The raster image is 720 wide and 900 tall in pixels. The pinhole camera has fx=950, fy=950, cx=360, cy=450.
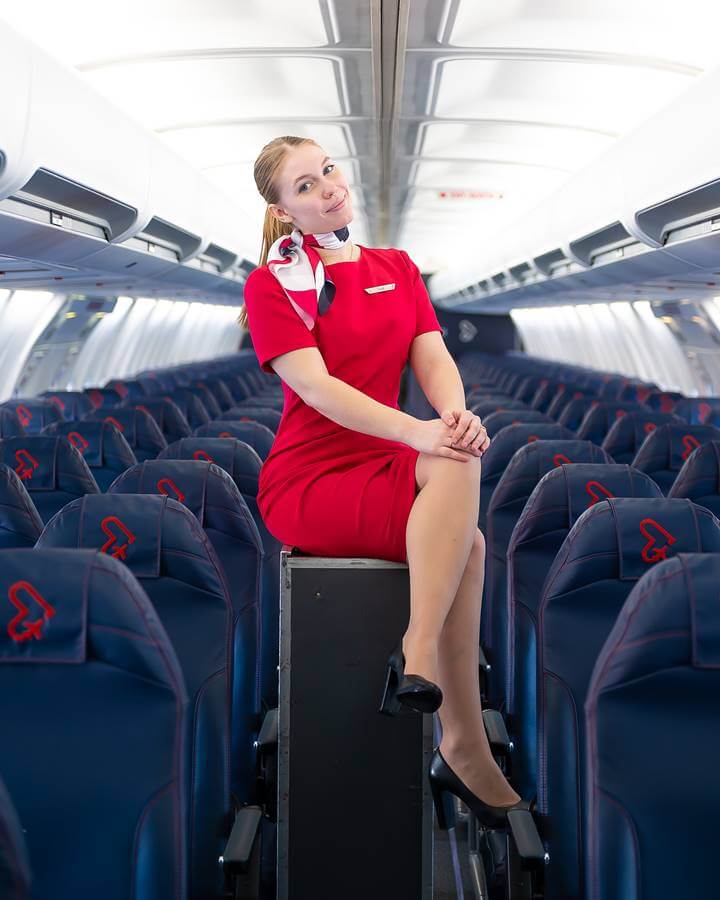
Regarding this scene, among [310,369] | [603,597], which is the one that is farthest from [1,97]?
[603,597]

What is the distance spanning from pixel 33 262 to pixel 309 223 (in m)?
4.49

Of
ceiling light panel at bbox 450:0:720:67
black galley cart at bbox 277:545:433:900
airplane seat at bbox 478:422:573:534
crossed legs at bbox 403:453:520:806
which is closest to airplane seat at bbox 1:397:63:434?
airplane seat at bbox 478:422:573:534

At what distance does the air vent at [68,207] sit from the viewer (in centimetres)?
450

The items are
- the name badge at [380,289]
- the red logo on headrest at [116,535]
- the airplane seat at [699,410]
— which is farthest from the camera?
the airplane seat at [699,410]

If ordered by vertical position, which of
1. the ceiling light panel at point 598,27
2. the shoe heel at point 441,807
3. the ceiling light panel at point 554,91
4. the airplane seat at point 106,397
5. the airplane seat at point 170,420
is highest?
the ceiling light panel at point 554,91

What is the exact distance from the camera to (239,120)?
6.45 metres

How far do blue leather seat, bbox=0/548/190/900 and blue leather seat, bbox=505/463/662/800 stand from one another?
148 centimetres

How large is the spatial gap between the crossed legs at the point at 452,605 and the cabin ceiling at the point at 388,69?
2.44m

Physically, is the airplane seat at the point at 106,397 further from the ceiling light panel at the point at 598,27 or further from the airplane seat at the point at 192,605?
the airplane seat at the point at 192,605

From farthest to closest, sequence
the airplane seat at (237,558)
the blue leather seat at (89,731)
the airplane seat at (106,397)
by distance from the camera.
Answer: the airplane seat at (106,397) < the airplane seat at (237,558) < the blue leather seat at (89,731)

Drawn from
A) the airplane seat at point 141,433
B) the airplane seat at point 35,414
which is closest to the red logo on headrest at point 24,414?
the airplane seat at point 35,414

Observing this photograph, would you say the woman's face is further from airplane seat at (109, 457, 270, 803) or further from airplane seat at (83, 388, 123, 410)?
airplane seat at (83, 388, 123, 410)

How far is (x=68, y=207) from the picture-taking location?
5270mm

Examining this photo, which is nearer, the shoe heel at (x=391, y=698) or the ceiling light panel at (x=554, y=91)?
the shoe heel at (x=391, y=698)
